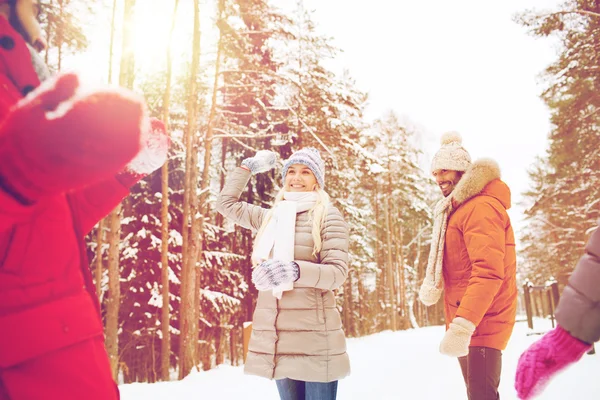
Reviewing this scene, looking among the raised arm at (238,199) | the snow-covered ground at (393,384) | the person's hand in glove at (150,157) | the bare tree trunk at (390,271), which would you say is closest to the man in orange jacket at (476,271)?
the raised arm at (238,199)

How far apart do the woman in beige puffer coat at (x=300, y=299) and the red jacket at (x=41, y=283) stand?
73.1 inches

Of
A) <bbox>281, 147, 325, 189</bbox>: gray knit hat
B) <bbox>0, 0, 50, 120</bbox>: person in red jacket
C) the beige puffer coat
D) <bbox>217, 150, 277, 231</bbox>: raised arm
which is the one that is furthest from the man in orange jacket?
<bbox>0, 0, 50, 120</bbox>: person in red jacket

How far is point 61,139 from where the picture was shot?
0.98 m

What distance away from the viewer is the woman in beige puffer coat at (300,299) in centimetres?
314

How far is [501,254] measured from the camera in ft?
10.4

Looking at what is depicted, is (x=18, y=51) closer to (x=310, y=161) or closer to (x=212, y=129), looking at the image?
(x=310, y=161)

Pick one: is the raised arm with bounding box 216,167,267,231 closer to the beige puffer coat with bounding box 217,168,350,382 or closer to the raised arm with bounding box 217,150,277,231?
the raised arm with bounding box 217,150,277,231

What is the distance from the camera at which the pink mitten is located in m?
1.55

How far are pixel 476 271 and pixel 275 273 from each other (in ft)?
4.42

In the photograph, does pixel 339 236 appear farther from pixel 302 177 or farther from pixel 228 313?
pixel 228 313

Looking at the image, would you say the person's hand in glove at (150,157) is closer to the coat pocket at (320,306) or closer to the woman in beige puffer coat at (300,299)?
the woman in beige puffer coat at (300,299)

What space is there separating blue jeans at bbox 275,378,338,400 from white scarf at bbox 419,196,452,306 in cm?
106

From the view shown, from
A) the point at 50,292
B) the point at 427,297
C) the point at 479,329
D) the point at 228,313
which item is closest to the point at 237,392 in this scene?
the point at 427,297

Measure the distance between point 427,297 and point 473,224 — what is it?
790 millimetres
